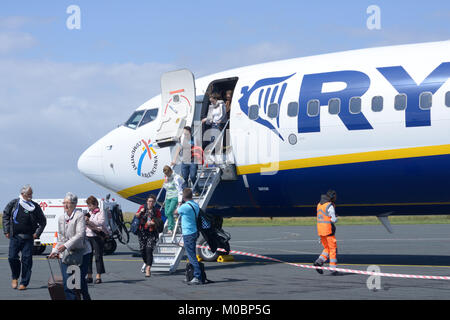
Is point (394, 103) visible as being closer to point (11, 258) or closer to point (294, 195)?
point (294, 195)

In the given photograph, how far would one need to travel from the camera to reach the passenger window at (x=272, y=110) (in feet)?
63.0

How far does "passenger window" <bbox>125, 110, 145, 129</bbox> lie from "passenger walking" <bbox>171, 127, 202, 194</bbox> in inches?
124

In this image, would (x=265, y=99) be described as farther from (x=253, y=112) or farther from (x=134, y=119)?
(x=134, y=119)

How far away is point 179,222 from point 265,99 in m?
4.54

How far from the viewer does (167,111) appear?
70.6 ft

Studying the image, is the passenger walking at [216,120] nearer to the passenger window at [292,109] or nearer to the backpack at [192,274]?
the passenger window at [292,109]

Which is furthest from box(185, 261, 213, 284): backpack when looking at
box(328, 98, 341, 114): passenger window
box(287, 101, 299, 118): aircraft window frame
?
box(328, 98, 341, 114): passenger window

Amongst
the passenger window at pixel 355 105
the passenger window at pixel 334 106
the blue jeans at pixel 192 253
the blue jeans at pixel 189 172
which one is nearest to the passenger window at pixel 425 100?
the passenger window at pixel 355 105

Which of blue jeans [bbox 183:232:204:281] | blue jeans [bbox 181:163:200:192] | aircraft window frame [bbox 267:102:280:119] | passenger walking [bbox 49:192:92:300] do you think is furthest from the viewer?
blue jeans [bbox 181:163:200:192]

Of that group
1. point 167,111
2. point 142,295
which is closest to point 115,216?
point 167,111

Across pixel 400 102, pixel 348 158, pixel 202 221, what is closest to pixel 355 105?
pixel 400 102

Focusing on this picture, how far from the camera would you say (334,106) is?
18109mm

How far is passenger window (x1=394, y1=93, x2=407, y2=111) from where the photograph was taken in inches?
675

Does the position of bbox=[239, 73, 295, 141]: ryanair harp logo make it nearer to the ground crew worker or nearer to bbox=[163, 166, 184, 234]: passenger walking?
the ground crew worker
